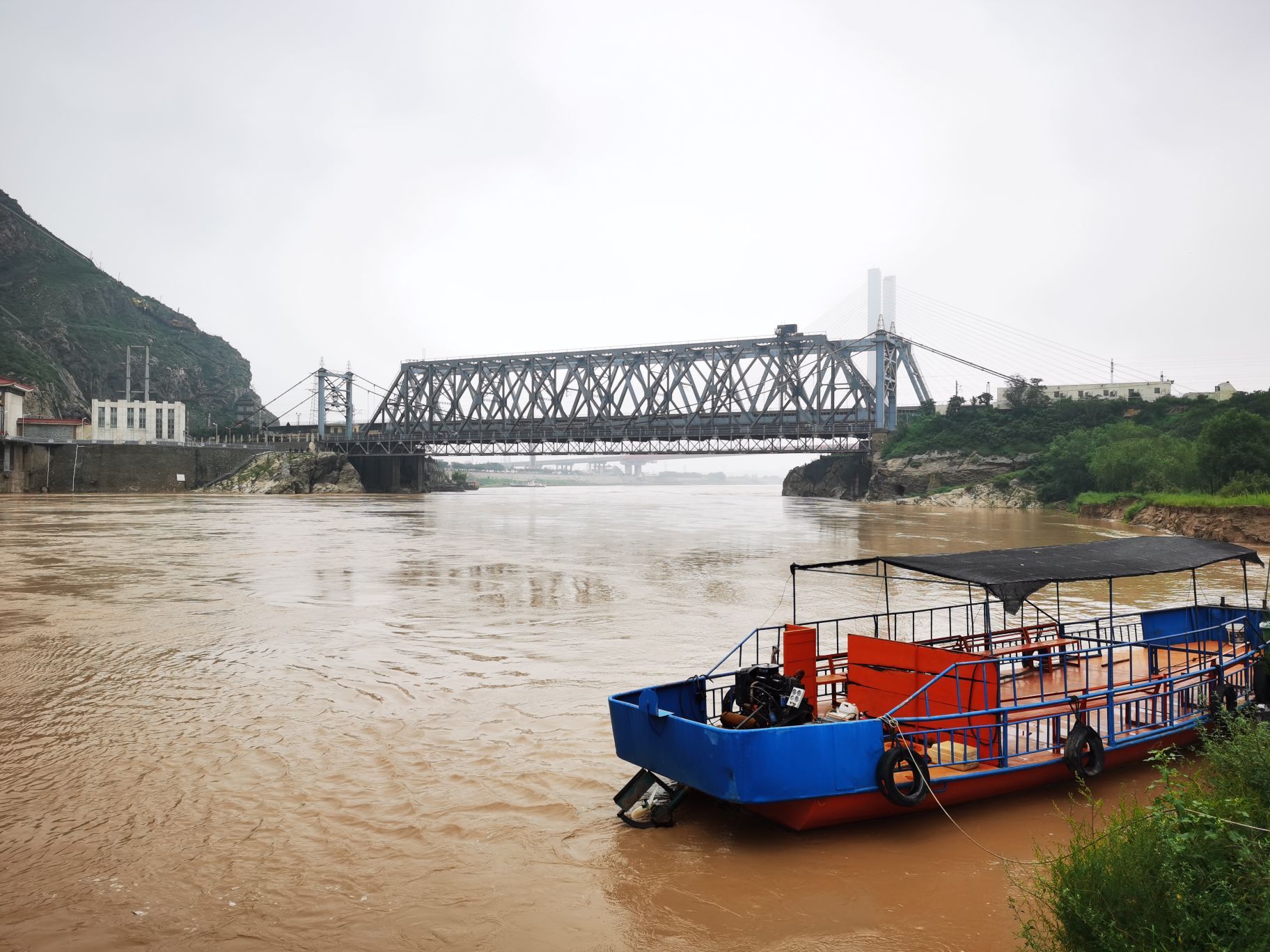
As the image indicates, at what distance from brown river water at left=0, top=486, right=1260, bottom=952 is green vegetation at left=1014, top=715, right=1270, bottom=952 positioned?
1.29 meters

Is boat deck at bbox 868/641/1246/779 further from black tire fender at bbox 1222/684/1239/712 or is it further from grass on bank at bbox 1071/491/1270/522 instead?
grass on bank at bbox 1071/491/1270/522

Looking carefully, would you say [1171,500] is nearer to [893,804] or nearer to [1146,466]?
[1146,466]

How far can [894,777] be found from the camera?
293 inches

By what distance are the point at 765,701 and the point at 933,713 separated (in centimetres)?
195

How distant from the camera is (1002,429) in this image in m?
83.8

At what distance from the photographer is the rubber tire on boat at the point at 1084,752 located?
8.16 meters

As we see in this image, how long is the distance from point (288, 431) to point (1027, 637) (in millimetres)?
119226

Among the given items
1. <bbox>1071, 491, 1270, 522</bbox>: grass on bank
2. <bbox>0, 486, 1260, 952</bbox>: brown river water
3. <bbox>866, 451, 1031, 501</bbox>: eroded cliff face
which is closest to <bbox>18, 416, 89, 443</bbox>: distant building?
<bbox>0, 486, 1260, 952</bbox>: brown river water

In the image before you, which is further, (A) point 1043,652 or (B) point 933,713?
(A) point 1043,652

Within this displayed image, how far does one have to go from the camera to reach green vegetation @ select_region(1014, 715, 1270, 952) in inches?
167

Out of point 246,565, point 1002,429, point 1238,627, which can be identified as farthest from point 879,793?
point 1002,429

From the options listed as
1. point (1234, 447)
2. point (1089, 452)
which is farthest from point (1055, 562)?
point (1089, 452)

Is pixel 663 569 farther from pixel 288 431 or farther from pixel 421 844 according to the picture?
pixel 288 431

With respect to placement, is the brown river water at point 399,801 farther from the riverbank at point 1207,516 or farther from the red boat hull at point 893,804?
the riverbank at point 1207,516
